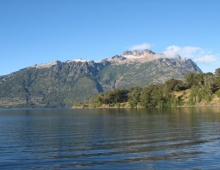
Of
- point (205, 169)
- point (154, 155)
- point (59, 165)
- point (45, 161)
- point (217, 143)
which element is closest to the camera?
Result: point (205, 169)

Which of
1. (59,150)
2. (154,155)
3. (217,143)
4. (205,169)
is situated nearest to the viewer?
(205,169)

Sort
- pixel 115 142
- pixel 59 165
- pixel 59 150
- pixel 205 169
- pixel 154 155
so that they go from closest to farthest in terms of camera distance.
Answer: pixel 205 169 → pixel 59 165 → pixel 154 155 → pixel 59 150 → pixel 115 142

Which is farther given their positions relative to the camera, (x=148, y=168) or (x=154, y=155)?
(x=154, y=155)

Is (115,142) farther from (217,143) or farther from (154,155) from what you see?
(217,143)

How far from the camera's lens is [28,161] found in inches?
1425

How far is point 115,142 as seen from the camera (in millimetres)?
51469

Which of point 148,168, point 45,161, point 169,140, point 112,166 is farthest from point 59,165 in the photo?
point 169,140

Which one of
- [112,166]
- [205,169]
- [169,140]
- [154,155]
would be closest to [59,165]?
[112,166]

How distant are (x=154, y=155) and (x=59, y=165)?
12.8 m

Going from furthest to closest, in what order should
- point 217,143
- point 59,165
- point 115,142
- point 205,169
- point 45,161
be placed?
1. point 115,142
2. point 217,143
3. point 45,161
4. point 59,165
5. point 205,169

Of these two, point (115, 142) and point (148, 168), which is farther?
point (115, 142)

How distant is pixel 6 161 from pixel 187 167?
72.1 ft

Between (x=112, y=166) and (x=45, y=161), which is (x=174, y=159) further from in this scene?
(x=45, y=161)

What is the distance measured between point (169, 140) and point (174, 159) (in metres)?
17.0
